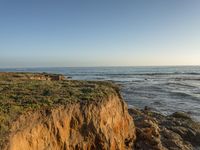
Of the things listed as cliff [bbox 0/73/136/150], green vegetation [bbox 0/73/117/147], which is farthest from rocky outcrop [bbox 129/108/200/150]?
green vegetation [bbox 0/73/117/147]

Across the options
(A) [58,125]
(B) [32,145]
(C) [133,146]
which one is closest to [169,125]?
(C) [133,146]

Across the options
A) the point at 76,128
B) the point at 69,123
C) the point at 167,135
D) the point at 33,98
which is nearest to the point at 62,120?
the point at 69,123

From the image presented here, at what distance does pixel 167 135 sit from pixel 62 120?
6.75 metres

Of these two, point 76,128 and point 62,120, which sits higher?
point 62,120

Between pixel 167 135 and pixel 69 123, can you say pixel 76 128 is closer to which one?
pixel 69 123

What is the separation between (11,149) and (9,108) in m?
1.43

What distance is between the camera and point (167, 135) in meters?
11.9

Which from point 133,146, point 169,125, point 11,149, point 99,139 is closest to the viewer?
point 11,149

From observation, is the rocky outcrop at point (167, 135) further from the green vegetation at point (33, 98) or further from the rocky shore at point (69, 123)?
the green vegetation at point (33, 98)

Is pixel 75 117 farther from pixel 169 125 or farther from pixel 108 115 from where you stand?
pixel 169 125

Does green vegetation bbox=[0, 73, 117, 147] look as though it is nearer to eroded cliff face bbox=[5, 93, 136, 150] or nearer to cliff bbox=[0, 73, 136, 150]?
cliff bbox=[0, 73, 136, 150]

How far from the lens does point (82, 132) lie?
24.0ft

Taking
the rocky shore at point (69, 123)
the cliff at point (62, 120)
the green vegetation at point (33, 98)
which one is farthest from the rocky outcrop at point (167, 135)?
the green vegetation at point (33, 98)

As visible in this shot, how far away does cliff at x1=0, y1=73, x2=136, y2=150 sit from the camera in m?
5.54
